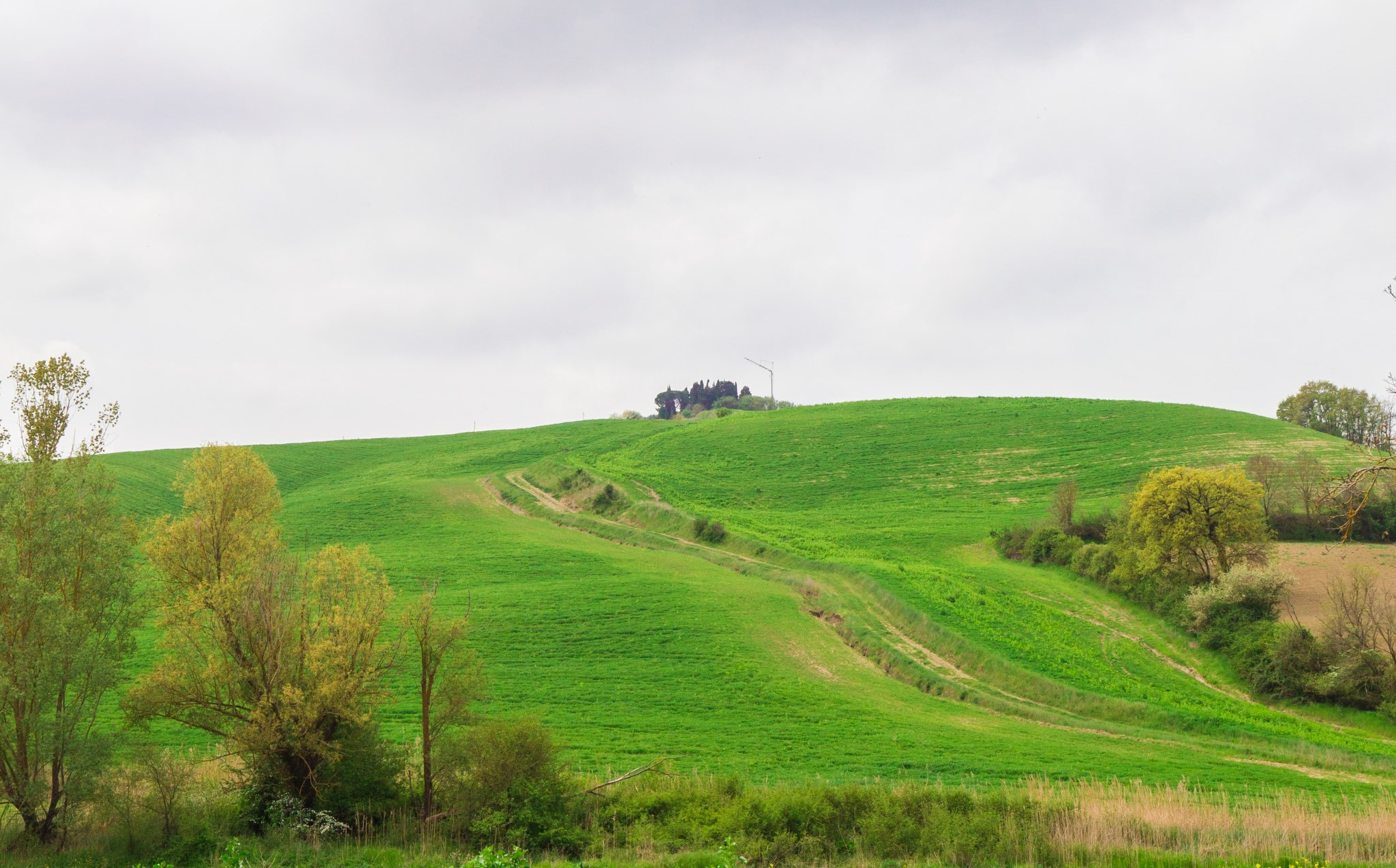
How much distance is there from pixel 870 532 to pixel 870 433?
127 feet

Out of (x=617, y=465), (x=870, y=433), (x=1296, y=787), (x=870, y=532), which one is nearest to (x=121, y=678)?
(x=1296, y=787)

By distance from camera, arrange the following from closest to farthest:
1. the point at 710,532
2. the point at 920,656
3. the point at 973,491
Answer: the point at 920,656, the point at 710,532, the point at 973,491

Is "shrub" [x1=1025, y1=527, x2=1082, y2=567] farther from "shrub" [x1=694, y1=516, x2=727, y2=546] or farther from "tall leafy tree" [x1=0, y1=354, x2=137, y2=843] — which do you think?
"tall leafy tree" [x1=0, y1=354, x2=137, y2=843]

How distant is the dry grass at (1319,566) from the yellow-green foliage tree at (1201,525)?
2.27 m

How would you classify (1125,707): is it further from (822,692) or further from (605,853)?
(605,853)

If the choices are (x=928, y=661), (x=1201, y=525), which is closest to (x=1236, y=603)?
(x=1201, y=525)

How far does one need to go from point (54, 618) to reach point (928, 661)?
35.0m

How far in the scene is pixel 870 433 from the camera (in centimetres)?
10762

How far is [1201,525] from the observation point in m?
52.2

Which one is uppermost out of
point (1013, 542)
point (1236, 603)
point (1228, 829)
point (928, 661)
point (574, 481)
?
point (574, 481)

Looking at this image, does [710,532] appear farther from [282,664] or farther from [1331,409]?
[1331,409]

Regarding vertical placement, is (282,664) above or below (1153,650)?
above

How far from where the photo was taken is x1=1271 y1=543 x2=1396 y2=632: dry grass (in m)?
47.9

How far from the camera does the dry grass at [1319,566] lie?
1887 inches
